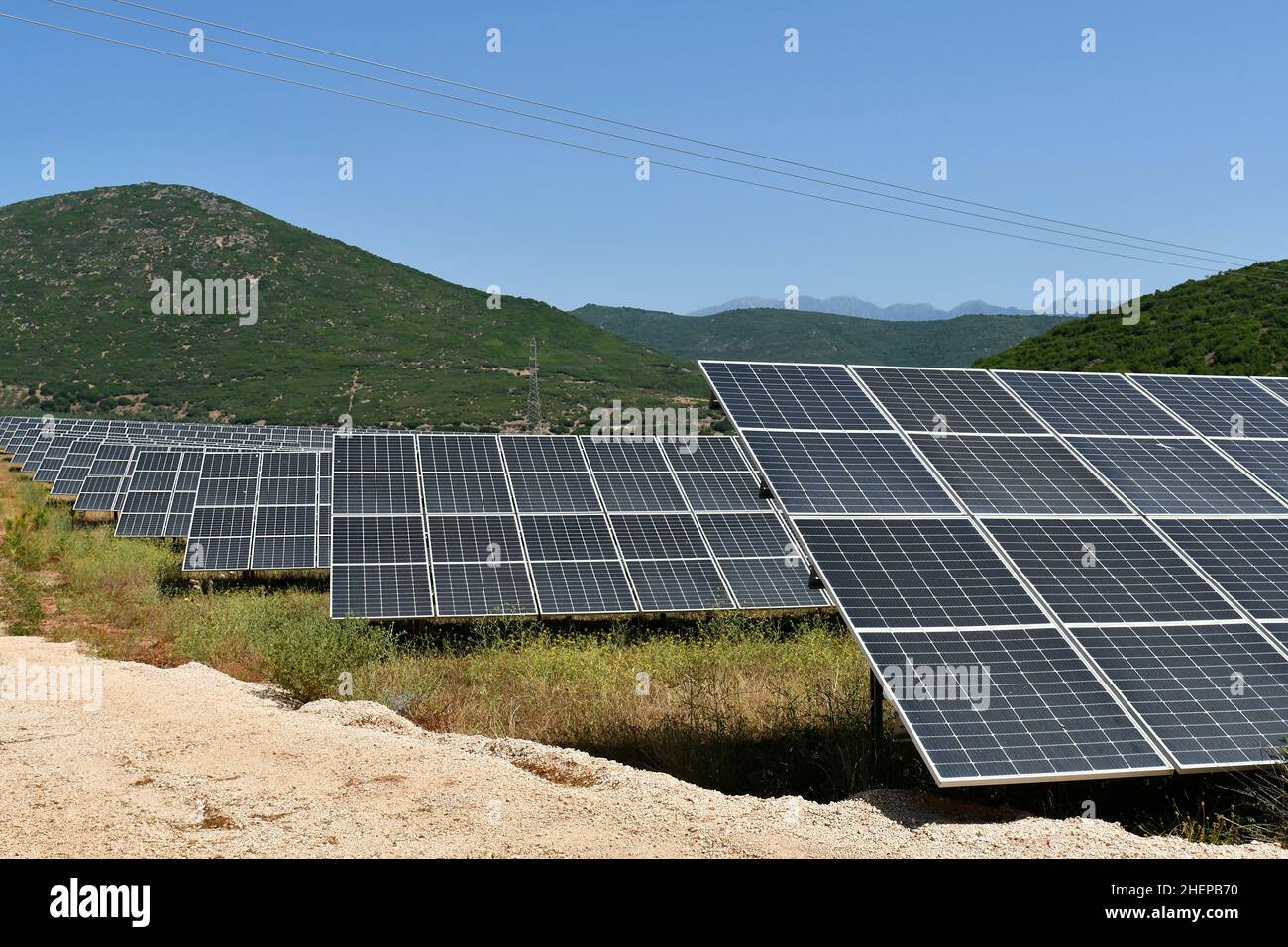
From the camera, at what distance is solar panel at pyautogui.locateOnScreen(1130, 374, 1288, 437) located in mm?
14945

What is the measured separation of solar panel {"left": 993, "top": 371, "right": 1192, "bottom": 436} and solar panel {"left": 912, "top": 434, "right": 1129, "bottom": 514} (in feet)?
3.76

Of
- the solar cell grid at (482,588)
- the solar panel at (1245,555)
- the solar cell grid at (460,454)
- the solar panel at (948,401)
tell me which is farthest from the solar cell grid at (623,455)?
the solar panel at (1245,555)

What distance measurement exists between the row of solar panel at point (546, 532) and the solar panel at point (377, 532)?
35 mm

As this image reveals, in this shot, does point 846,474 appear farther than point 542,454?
No

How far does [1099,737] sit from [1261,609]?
322 cm

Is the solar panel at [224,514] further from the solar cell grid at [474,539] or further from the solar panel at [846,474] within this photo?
the solar panel at [846,474]

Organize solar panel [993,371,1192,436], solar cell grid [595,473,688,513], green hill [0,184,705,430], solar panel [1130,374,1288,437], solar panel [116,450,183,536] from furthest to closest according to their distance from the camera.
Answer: green hill [0,184,705,430] → solar panel [116,450,183,536] → solar cell grid [595,473,688,513] → solar panel [1130,374,1288,437] → solar panel [993,371,1192,436]

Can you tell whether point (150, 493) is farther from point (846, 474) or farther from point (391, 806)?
point (846, 474)

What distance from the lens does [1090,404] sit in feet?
49.7

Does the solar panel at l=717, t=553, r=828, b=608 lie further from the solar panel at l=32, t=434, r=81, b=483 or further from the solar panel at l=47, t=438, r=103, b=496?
the solar panel at l=32, t=434, r=81, b=483

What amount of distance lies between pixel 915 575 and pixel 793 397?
13.5 ft

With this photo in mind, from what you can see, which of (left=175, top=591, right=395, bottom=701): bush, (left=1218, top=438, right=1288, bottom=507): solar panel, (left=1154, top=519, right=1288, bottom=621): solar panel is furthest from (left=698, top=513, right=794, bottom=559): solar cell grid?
(left=1154, top=519, right=1288, bottom=621): solar panel
